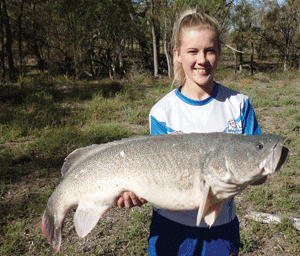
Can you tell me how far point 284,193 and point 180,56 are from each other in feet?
9.97

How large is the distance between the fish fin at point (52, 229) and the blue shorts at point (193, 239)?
0.74m

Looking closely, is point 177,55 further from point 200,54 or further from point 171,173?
point 171,173

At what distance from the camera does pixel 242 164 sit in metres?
1.55

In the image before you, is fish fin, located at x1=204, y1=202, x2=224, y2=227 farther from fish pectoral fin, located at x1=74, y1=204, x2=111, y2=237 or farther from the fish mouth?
fish pectoral fin, located at x1=74, y1=204, x2=111, y2=237

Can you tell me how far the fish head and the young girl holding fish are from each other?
0.35 m

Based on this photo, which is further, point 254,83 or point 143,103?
point 254,83

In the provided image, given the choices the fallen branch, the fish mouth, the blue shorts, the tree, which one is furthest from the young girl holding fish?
the tree

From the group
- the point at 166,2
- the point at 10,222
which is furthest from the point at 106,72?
the point at 10,222

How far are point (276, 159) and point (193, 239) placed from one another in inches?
34.3

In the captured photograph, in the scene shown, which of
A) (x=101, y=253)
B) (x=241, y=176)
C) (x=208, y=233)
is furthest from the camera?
(x=101, y=253)

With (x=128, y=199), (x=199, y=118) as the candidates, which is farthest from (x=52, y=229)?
(x=199, y=118)

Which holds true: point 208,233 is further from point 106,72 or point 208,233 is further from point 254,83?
point 106,72

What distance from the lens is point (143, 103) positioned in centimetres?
909

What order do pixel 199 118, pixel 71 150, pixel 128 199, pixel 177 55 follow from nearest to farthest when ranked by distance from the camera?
pixel 128 199, pixel 199 118, pixel 177 55, pixel 71 150
